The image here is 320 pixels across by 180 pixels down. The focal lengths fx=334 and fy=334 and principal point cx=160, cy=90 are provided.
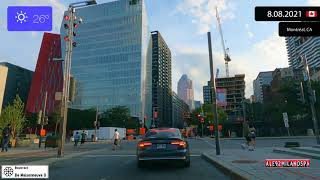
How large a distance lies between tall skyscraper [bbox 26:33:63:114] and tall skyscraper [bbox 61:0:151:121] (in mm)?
8160

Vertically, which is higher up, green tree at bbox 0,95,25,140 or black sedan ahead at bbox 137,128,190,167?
green tree at bbox 0,95,25,140

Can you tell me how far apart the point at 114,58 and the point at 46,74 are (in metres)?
28.4

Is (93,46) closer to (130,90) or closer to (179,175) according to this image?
(130,90)

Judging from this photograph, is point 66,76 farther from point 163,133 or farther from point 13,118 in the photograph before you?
point 13,118

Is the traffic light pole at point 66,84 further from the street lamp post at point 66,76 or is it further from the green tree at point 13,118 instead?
the green tree at point 13,118

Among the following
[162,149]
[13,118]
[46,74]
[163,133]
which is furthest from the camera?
[46,74]

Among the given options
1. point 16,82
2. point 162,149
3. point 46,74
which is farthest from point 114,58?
point 162,149

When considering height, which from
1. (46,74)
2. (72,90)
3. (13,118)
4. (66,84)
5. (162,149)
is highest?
(46,74)

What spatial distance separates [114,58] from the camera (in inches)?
5605

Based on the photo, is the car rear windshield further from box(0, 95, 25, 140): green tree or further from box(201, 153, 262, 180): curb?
box(0, 95, 25, 140): green tree

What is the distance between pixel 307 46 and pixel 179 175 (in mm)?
22726

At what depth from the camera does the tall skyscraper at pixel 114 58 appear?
139375mm

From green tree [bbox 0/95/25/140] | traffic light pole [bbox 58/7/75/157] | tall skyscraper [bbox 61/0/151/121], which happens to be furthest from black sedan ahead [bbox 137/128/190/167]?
tall skyscraper [bbox 61/0/151/121]

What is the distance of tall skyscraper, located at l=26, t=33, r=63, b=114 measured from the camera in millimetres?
131750
